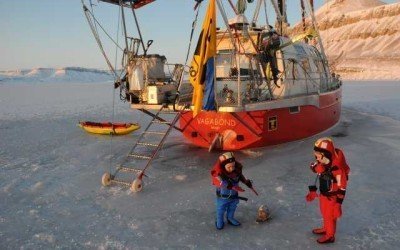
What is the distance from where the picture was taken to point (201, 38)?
823 centimetres

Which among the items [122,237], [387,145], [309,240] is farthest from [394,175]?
[122,237]

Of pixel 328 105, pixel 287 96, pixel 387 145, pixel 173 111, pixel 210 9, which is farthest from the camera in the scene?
pixel 328 105

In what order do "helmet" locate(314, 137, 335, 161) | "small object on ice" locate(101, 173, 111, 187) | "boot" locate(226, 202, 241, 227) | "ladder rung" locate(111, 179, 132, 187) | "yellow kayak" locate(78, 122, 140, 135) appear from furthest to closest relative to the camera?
"yellow kayak" locate(78, 122, 140, 135)
"small object on ice" locate(101, 173, 111, 187)
"ladder rung" locate(111, 179, 132, 187)
"boot" locate(226, 202, 241, 227)
"helmet" locate(314, 137, 335, 161)

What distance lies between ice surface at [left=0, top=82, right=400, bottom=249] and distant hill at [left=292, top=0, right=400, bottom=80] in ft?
191

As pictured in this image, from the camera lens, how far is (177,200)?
7.35 meters

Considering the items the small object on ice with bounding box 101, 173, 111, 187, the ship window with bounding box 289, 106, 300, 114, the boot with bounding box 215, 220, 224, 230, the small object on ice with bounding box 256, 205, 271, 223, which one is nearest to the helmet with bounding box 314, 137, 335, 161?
the small object on ice with bounding box 256, 205, 271, 223

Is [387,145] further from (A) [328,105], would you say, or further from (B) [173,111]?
(B) [173,111]

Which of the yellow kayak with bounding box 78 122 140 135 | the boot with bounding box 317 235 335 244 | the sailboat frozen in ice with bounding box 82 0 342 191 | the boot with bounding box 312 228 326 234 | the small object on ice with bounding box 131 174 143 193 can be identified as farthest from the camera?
the yellow kayak with bounding box 78 122 140 135

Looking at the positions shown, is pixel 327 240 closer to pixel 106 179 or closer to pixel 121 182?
pixel 121 182

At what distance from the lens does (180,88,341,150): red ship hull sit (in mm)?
10242

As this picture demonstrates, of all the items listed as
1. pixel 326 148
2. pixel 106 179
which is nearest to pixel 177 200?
pixel 106 179

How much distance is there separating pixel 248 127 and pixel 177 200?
3.72 m

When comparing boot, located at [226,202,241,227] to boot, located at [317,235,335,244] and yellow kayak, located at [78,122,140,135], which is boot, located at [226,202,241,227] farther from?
yellow kayak, located at [78,122,140,135]

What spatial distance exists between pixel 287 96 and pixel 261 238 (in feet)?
20.0
